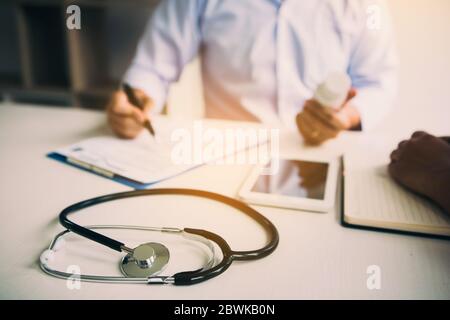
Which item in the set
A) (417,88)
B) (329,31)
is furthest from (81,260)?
(329,31)

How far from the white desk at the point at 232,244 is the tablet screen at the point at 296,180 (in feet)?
0.12

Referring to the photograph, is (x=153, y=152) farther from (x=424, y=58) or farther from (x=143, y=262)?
(x=424, y=58)

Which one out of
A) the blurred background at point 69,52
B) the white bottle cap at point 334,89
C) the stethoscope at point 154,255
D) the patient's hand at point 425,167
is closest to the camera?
the stethoscope at point 154,255

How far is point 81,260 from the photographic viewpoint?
331mm

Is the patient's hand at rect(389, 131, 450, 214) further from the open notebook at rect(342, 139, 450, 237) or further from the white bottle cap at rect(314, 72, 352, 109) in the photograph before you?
the white bottle cap at rect(314, 72, 352, 109)

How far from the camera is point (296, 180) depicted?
0.51 meters

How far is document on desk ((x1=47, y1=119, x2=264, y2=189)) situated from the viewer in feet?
1.69

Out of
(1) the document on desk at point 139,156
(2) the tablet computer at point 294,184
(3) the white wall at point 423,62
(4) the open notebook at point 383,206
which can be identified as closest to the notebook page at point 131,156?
(1) the document on desk at point 139,156

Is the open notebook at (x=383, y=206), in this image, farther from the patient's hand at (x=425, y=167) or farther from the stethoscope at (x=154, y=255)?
the stethoscope at (x=154, y=255)

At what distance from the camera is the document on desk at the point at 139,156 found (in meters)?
0.52

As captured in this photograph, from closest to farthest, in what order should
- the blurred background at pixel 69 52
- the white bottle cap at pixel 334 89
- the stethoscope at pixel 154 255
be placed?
the stethoscope at pixel 154 255 < the white bottle cap at pixel 334 89 < the blurred background at pixel 69 52

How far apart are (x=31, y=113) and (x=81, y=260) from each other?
0.66 m

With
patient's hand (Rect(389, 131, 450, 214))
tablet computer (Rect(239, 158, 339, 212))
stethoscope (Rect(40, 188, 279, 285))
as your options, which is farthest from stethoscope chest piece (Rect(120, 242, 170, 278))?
patient's hand (Rect(389, 131, 450, 214))
